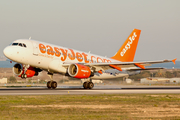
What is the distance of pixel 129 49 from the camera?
54.3 metres

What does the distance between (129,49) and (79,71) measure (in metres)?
15.7

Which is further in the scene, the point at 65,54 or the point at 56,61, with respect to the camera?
the point at 65,54

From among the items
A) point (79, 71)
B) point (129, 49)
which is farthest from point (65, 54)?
point (129, 49)

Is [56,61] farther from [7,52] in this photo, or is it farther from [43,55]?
[7,52]

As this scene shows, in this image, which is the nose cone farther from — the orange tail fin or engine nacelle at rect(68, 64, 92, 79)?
the orange tail fin

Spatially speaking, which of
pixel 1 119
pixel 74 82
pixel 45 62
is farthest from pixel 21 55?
pixel 74 82

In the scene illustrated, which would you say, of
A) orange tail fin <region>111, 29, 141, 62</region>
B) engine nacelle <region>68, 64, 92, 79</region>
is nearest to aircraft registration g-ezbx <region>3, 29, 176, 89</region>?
engine nacelle <region>68, 64, 92, 79</region>

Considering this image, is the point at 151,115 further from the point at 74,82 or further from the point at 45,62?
the point at 74,82

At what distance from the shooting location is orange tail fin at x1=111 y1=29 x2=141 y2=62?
2120 inches

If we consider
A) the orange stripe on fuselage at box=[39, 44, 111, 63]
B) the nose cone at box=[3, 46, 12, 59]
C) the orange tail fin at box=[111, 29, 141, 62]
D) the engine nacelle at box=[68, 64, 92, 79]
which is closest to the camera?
the nose cone at box=[3, 46, 12, 59]

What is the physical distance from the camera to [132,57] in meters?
55.3

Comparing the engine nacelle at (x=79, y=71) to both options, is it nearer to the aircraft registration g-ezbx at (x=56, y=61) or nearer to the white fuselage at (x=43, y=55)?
the aircraft registration g-ezbx at (x=56, y=61)

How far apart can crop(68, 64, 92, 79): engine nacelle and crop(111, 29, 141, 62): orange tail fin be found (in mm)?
12229

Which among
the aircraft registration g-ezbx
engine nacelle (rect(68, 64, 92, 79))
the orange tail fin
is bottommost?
engine nacelle (rect(68, 64, 92, 79))
